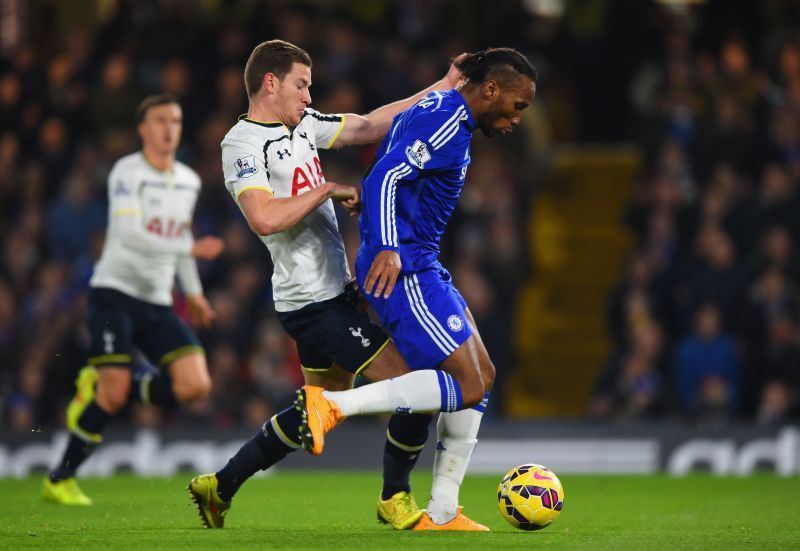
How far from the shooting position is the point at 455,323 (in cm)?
639

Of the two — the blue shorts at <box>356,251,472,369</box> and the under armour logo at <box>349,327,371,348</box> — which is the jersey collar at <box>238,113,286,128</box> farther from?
the under armour logo at <box>349,327,371,348</box>

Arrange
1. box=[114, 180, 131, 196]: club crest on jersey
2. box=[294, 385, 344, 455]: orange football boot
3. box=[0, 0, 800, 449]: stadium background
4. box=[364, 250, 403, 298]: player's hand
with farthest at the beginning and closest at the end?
box=[0, 0, 800, 449]: stadium background < box=[114, 180, 131, 196]: club crest on jersey < box=[364, 250, 403, 298]: player's hand < box=[294, 385, 344, 455]: orange football boot

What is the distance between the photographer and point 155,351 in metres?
9.31

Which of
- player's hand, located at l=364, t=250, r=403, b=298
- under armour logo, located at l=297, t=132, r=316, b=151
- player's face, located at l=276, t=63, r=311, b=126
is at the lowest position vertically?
player's hand, located at l=364, t=250, r=403, b=298

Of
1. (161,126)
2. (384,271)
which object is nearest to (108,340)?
(161,126)

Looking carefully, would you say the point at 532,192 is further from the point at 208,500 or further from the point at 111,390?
the point at 208,500

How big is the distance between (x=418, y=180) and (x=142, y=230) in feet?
10.5

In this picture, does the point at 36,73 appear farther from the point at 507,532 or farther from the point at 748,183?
the point at 507,532

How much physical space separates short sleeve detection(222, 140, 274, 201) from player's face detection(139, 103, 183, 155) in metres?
2.76

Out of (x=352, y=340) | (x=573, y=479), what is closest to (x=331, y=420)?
(x=352, y=340)

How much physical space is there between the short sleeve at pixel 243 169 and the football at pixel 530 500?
1.80 meters

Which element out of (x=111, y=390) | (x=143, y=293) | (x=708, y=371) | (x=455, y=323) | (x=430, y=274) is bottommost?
(x=708, y=371)

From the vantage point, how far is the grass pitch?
243 inches

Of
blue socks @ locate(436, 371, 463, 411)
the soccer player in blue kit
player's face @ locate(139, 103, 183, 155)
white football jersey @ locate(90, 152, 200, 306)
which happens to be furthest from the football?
player's face @ locate(139, 103, 183, 155)
